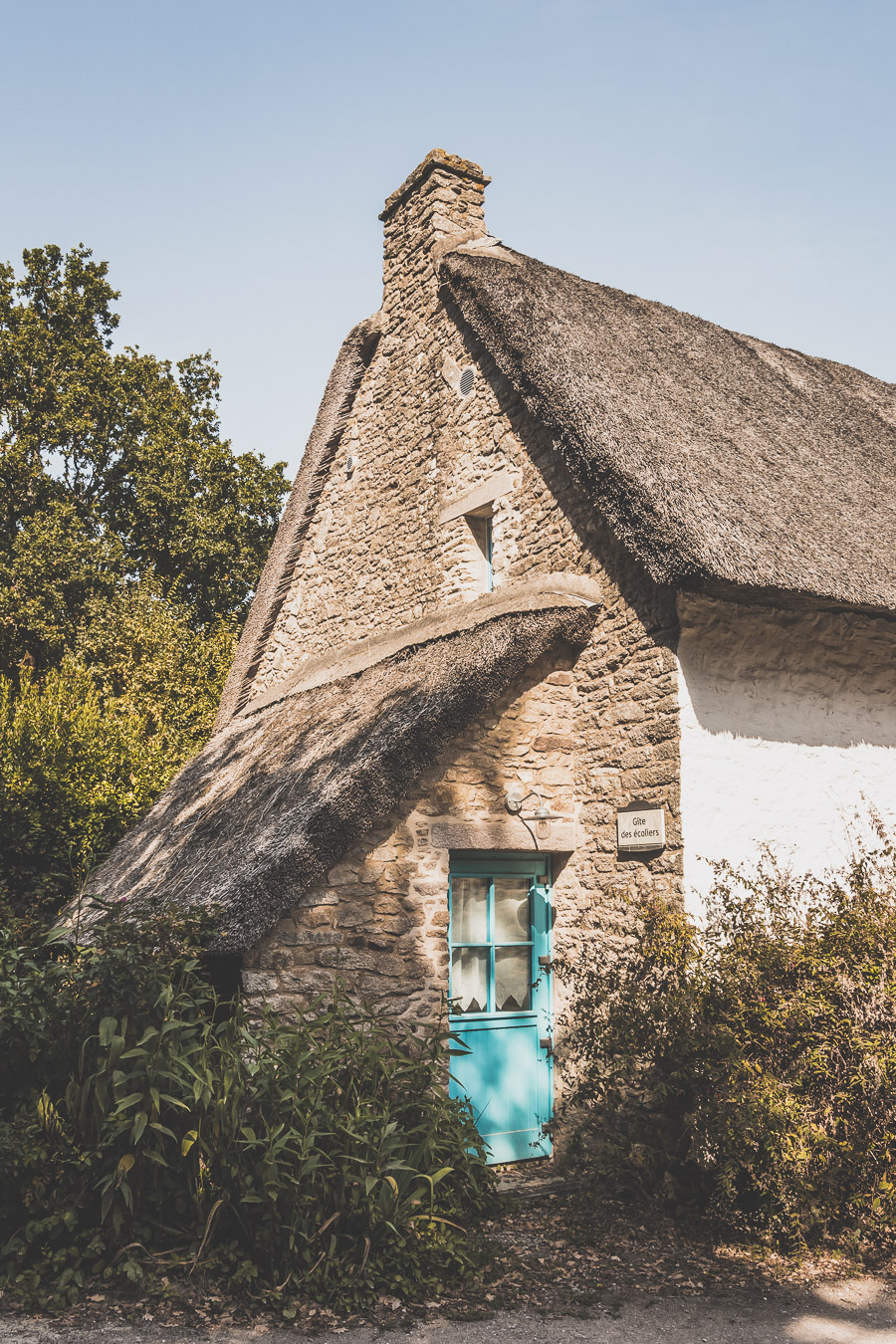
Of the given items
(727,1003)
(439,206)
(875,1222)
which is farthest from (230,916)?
(439,206)

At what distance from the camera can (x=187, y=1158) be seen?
4.37 meters

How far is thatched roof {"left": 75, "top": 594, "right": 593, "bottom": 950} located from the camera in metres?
5.55

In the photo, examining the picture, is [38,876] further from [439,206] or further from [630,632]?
[439,206]

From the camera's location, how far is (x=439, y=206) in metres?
9.32

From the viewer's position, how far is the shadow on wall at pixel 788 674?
615cm

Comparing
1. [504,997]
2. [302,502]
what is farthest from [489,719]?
[302,502]

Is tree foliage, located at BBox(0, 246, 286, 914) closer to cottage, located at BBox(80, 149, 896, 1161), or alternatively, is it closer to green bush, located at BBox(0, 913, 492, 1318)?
cottage, located at BBox(80, 149, 896, 1161)

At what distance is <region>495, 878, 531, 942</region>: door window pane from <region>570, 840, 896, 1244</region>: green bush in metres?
1.01

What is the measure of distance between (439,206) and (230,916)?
22.8 feet

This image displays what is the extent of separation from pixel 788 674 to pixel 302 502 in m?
5.97

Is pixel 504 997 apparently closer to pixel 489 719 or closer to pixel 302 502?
pixel 489 719

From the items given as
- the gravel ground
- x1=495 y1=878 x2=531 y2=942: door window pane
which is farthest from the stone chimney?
the gravel ground

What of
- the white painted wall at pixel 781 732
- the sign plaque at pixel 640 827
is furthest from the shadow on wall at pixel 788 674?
the sign plaque at pixel 640 827

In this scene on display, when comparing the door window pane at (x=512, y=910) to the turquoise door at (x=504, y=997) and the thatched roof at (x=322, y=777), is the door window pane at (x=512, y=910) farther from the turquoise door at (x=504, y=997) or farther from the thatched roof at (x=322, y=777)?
the thatched roof at (x=322, y=777)
